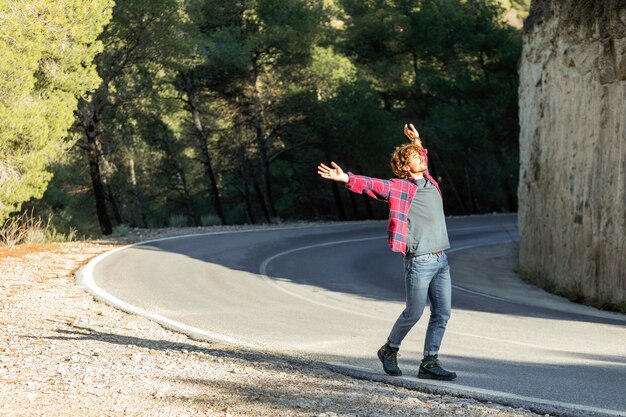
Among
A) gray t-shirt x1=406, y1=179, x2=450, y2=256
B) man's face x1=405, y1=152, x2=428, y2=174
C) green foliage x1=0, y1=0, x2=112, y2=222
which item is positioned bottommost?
gray t-shirt x1=406, y1=179, x2=450, y2=256

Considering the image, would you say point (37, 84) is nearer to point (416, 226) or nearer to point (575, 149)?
point (575, 149)

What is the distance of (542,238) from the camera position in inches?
698

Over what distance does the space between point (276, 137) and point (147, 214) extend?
47.0 feet

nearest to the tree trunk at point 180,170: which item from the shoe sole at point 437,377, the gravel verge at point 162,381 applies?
the gravel verge at point 162,381

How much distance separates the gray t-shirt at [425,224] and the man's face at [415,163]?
0.11m

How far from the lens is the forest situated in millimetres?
30797

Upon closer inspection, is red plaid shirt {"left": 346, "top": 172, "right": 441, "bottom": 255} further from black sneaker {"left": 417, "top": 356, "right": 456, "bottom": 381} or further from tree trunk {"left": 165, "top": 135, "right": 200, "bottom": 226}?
tree trunk {"left": 165, "top": 135, "right": 200, "bottom": 226}

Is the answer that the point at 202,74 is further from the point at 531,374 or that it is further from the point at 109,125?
the point at 531,374

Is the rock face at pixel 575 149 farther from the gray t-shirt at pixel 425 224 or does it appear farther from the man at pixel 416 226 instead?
the gray t-shirt at pixel 425 224

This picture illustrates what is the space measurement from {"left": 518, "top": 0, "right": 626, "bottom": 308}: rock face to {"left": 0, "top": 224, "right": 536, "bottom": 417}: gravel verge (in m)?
7.79

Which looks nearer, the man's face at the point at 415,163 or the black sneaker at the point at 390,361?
the man's face at the point at 415,163

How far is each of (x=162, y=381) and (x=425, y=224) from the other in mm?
2673

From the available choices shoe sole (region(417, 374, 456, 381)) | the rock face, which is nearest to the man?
shoe sole (region(417, 374, 456, 381))

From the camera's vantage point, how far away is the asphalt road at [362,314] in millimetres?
7806
